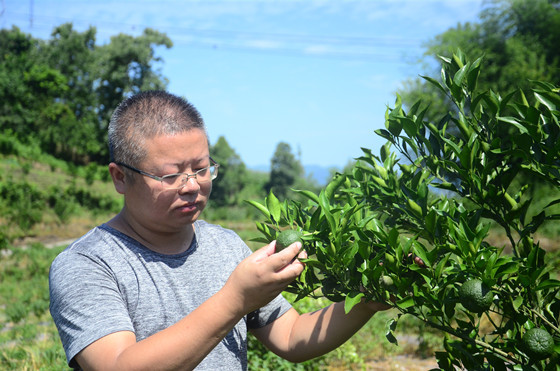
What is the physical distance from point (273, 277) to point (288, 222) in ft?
0.81

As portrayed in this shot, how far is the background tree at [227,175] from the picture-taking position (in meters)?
28.2

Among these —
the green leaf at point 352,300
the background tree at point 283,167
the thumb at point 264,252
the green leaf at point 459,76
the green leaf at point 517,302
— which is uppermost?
the green leaf at point 459,76

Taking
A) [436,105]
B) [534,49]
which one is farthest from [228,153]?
[534,49]

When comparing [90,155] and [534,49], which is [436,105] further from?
[90,155]

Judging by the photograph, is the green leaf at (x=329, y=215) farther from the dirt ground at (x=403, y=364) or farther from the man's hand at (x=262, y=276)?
the dirt ground at (x=403, y=364)

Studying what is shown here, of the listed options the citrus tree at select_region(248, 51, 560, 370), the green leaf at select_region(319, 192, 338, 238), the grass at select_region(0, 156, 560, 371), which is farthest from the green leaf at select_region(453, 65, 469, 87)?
the grass at select_region(0, 156, 560, 371)

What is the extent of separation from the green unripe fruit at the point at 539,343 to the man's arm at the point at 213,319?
1.83 feet

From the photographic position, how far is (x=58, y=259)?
1578 millimetres

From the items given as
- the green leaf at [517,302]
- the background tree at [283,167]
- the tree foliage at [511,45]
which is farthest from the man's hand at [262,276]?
the background tree at [283,167]

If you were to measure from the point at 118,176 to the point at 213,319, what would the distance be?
64cm

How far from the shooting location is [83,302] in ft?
4.72

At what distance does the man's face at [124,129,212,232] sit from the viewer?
1538 millimetres

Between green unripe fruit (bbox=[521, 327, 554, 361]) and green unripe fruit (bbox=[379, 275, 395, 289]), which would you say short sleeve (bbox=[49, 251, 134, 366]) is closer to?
green unripe fruit (bbox=[379, 275, 395, 289])

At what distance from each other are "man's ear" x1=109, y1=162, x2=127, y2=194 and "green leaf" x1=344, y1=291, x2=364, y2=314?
2.63 ft
